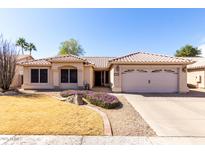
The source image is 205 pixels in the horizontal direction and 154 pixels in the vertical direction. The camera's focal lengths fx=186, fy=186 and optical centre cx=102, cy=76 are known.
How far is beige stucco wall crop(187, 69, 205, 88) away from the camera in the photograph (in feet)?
79.8

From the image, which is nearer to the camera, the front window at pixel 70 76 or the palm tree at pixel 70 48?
the front window at pixel 70 76

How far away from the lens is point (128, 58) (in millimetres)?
19156

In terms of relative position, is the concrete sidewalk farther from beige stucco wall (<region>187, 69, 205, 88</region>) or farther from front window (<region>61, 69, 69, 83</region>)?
beige stucco wall (<region>187, 69, 205, 88</region>)

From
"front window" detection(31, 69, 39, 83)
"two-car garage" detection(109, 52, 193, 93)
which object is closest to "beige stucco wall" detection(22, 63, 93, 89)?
"front window" detection(31, 69, 39, 83)

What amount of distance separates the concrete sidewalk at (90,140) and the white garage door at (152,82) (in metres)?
12.4

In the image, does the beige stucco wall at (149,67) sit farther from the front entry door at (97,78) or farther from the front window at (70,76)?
the front entry door at (97,78)

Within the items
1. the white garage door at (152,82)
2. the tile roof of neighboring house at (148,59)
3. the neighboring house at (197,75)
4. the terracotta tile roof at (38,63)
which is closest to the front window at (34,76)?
the terracotta tile roof at (38,63)

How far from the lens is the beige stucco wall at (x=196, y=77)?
2433 cm

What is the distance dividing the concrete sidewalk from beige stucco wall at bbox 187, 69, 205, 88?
20.6m

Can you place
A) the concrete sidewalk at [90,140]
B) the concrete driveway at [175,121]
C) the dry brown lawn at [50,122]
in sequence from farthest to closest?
1. the concrete driveway at [175,121]
2. the dry brown lawn at [50,122]
3. the concrete sidewalk at [90,140]
